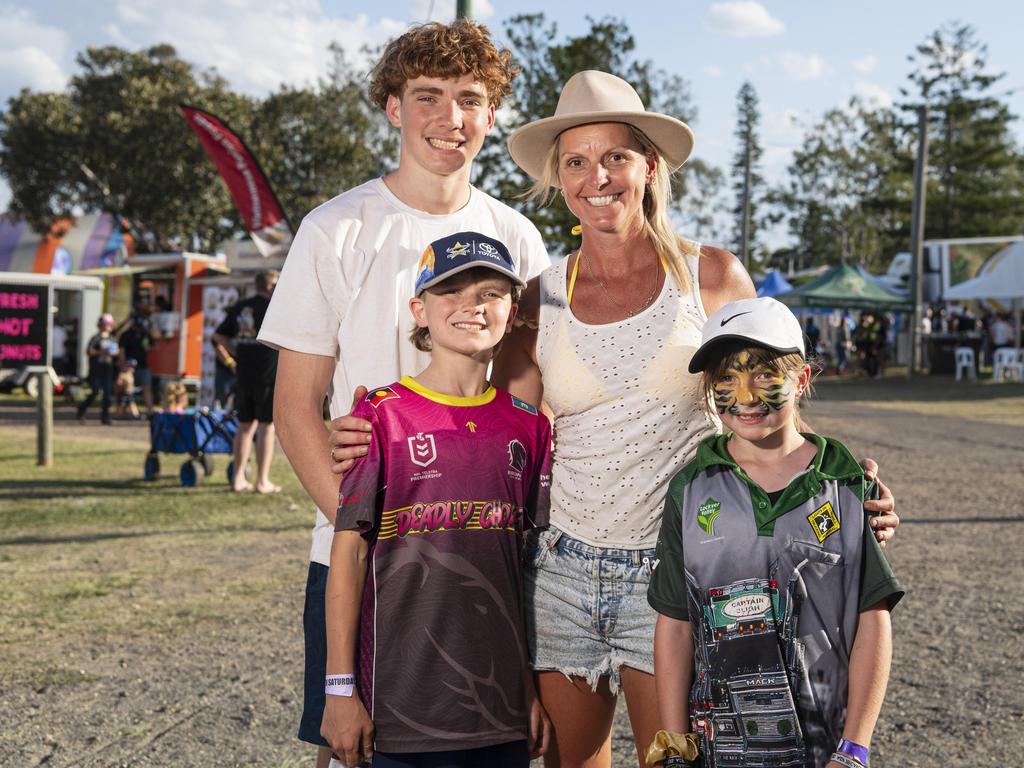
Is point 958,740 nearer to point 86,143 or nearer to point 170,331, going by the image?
point 170,331

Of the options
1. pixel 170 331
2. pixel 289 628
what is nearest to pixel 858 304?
pixel 170 331

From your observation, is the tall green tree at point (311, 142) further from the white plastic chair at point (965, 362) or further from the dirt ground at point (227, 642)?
the dirt ground at point (227, 642)

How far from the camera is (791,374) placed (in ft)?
7.60

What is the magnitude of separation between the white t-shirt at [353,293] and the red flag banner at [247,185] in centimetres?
1263

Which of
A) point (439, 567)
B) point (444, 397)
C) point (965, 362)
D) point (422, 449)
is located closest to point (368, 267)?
point (444, 397)

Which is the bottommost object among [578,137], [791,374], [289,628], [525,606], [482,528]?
[289,628]

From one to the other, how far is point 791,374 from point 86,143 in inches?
1337

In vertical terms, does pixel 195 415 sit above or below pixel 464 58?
below

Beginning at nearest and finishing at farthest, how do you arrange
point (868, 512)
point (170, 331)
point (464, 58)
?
1. point (868, 512)
2. point (464, 58)
3. point (170, 331)

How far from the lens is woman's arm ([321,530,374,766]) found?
225 cm

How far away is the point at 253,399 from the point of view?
9.20 m

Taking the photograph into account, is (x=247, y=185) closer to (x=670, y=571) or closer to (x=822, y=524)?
(x=670, y=571)

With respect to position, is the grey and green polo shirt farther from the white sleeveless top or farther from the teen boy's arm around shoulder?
the teen boy's arm around shoulder

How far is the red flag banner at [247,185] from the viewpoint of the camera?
1477 cm
